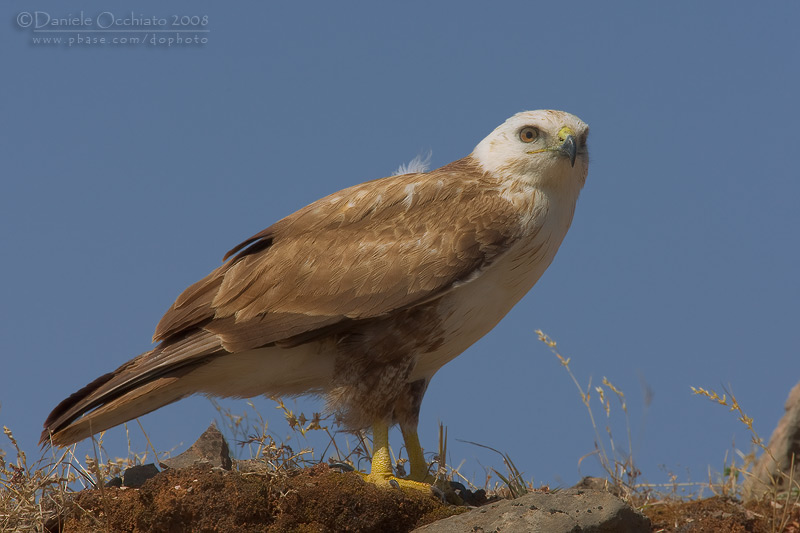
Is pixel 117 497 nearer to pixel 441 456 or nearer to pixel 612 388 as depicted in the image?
pixel 441 456

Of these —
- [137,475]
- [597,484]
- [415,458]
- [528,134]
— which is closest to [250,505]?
[137,475]

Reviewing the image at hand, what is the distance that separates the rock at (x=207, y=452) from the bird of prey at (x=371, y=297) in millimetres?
326

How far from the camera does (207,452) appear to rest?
6.16 m

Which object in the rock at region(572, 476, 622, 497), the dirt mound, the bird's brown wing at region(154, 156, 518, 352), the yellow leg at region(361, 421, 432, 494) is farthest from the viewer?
the rock at region(572, 476, 622, 497)

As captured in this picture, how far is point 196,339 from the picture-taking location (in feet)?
19.3

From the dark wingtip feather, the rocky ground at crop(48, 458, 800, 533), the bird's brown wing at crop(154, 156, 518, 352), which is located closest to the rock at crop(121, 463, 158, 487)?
the rocky ground at crop(48, 458, 800, 533)

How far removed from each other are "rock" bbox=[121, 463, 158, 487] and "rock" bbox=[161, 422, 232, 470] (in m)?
0.19

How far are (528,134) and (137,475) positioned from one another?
11.4 ft

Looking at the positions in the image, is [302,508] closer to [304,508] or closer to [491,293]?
[304,508]

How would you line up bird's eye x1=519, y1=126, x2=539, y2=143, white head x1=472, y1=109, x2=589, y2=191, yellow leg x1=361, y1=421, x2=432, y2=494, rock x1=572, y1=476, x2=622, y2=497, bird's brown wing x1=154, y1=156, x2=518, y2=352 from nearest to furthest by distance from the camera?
yellow leg x1=361, y1=421, x2=432, y2=494 < bird's brown wing x1=154, y1=156, x2=518, y2=352 < white head x1=472, y1=109, x2=589, y2=191 < bird's eye x1=519, y1=126, x2=539, y2=143 < rock x1=572, y1=476, x2=622, y2=497

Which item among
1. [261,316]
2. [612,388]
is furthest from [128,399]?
[612,388]

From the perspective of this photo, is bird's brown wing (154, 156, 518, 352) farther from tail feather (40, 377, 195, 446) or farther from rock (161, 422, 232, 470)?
rock (161, 422, 232, 470)

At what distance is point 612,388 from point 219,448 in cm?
287

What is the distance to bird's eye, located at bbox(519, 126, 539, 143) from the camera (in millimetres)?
6423
